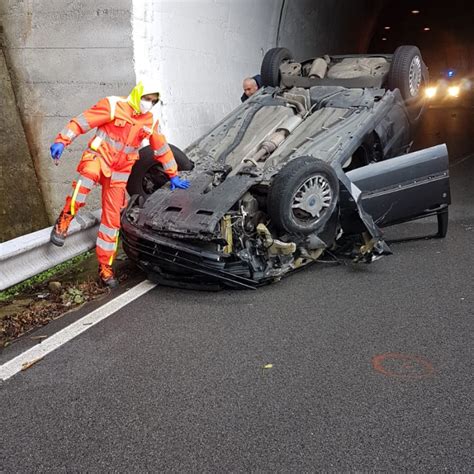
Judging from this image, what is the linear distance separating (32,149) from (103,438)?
5.17 metres

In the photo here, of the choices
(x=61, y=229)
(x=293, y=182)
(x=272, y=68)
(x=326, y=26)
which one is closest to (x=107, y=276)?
(x=61, y=229)

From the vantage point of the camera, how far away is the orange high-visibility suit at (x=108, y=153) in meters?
4.73

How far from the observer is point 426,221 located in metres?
6.63

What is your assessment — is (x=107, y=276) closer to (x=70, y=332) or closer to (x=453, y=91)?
(x=70, y=332)

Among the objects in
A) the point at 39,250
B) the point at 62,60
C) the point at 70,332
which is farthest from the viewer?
the point at 62,60

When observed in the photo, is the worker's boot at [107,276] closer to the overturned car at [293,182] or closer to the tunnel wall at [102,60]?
the overturned car at [293,182]

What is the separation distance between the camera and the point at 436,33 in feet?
106

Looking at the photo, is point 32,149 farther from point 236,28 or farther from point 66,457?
point 66,457

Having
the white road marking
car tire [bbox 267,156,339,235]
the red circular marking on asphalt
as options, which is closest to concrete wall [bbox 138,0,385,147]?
car tire [bbox 267,156,339,235]

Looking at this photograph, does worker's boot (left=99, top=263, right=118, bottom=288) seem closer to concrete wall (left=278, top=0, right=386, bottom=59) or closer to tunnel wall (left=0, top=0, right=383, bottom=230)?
tunnel wall (left=0, top=0, right=383, bottom=230)

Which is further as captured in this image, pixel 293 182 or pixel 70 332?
pixel 293 182

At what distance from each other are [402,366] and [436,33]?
32.7 metres

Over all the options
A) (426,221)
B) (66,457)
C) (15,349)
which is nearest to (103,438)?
(66,457)

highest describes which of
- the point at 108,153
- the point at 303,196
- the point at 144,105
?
the point at 144,105
